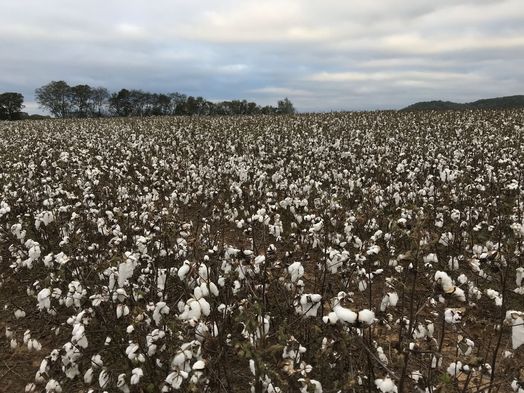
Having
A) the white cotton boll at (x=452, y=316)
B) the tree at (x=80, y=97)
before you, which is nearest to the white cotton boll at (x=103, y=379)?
the white cotton boll at (x=452, y=316)

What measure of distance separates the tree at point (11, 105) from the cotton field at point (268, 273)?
3100 inches

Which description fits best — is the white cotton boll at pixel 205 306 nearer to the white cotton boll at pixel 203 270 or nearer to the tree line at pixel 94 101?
the white cotton boll at pixel 203 270

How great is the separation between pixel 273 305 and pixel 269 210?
8.02 feet

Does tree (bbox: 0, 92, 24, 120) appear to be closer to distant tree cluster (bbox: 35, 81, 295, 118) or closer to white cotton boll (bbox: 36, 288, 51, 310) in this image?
distant tree cluster (bbox: 35, 81, 295, 118)

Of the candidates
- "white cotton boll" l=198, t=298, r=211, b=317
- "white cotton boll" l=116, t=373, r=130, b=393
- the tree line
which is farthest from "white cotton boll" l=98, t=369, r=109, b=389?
the tree line

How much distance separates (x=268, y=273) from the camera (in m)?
5.32

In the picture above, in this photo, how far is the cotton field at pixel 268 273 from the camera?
13.4 feet

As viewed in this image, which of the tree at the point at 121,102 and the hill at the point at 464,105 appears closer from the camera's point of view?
the hill at the point at 464,105

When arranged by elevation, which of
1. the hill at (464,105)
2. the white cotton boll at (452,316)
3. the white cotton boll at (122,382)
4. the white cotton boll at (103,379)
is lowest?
the white cotton boll at (122,382)

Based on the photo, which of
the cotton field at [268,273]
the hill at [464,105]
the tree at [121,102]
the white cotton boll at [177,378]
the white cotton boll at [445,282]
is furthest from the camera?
the tree at [121,102]

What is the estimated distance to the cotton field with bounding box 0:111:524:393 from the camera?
4082mm

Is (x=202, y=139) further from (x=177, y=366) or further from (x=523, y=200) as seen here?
(x=177, y=366)

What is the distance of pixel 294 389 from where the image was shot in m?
4.14

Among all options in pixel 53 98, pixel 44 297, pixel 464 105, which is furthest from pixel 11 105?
pixel 44 297
